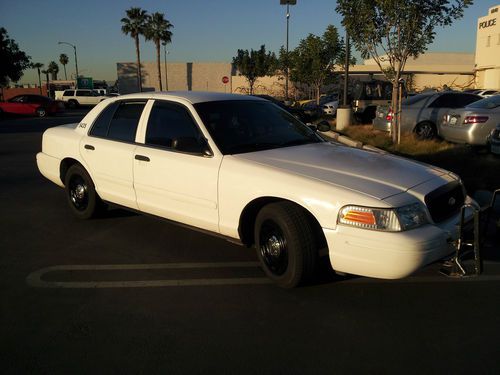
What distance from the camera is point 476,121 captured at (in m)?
10.2

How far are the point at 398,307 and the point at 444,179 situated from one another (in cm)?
115

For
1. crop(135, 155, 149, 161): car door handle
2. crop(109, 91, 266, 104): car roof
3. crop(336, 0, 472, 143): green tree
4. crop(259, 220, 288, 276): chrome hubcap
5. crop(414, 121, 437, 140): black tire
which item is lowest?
crop(259, 220, 288, 276): chrome hubcap

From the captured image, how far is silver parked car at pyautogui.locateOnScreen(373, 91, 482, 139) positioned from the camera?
1293 cm

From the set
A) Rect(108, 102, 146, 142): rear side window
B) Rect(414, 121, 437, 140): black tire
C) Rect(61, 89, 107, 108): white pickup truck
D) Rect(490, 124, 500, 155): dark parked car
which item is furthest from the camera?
Rect(61, 89, 107, 108): white pickup truck

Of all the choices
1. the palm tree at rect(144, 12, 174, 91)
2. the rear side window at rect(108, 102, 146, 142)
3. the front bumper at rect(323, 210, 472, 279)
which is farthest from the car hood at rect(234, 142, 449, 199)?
the palm tree at rect(144, 12, 174, 91)

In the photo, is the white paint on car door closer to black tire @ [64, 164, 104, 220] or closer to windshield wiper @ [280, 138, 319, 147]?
windshield wiper @ [280, 138, 319, 147]

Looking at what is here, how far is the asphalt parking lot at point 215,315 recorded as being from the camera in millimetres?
2984

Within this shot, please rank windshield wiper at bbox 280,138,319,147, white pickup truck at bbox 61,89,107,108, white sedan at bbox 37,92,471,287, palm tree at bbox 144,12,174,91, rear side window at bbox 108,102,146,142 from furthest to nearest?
palm tree at bbox 144,12,174,91 < white pickup truck at bbox 61,89,107,108 < rear side window at bbox 108,102,146,142 < windshield wiper at bbox 280,138,319,147 < white sedan at bbox 37,92,471,287

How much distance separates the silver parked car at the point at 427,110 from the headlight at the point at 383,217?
383 inches

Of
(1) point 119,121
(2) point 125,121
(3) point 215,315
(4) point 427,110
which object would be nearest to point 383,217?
(3) point 215,315

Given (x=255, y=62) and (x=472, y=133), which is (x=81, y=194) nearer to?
(x=472, y=133)

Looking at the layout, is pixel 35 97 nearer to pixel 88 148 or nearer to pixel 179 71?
pixel 88 148

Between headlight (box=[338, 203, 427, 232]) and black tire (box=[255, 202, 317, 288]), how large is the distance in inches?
13.7

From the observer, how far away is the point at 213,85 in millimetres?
71000
